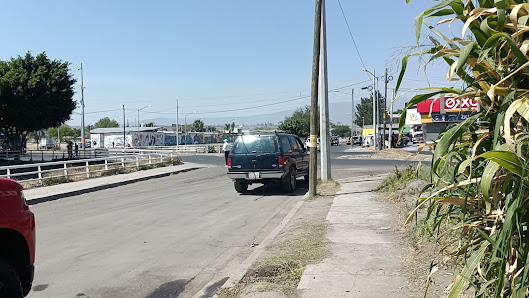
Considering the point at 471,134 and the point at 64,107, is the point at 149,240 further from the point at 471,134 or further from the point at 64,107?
the point at 64,107

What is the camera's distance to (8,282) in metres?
4.29

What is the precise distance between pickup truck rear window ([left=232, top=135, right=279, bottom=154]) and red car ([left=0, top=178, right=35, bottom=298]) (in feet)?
36.3

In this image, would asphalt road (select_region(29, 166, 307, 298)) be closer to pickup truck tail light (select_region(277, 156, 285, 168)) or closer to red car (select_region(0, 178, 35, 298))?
pickup truck tail light (select_region(277, 156, 285, 168))

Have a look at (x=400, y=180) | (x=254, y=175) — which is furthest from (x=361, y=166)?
(x=400, y=180)

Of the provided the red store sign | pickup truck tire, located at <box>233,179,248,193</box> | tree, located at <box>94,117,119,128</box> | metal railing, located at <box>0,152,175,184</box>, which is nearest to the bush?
pickup truck tire, located at <box>233,179,248,193</box>

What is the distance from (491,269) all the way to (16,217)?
13.0ft

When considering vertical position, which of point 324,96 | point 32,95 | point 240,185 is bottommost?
point 240,185

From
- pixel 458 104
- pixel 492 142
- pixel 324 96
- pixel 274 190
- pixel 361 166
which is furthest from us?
pixel 361 166

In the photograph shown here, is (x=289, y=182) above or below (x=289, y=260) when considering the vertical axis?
above

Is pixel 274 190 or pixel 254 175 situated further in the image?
pixel 274 190

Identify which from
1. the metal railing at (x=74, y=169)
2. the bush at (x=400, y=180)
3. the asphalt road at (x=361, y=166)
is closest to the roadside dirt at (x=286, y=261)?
the bush at (x=400, y=180)

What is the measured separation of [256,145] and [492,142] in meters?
13.1

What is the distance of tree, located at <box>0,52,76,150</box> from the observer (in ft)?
128

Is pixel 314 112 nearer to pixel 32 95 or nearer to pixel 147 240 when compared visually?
pixel 147 240
